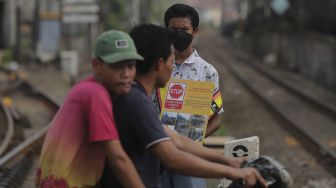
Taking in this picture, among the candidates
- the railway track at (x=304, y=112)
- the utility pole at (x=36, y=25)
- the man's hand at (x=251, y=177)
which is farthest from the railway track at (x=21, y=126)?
the utility pole at (x=36, y=25)

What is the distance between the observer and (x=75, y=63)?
82.0ft

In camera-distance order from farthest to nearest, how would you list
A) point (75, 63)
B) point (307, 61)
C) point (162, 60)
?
1. point (307, 61)
2. point (75, 63)
3. point (162, 60)

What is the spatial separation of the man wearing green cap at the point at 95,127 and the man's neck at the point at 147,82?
164 mm

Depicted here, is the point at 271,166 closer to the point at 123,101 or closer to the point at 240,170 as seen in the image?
the point at 240,170

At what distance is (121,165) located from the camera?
3.46m

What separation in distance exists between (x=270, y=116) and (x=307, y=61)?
12.9 metres

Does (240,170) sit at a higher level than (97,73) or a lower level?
lower

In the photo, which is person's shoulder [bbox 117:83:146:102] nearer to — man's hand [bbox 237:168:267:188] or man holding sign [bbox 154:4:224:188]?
man's hand [bbox 237:168:267:188]

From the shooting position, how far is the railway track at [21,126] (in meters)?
9.38

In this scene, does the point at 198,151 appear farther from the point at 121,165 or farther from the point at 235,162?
the point at 121,165

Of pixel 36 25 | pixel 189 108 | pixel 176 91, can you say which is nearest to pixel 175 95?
pixel 176 91

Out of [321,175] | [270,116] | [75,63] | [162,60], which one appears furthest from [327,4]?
[162,60]

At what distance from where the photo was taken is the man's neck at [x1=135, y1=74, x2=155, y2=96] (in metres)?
3.71

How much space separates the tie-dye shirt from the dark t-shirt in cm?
10
